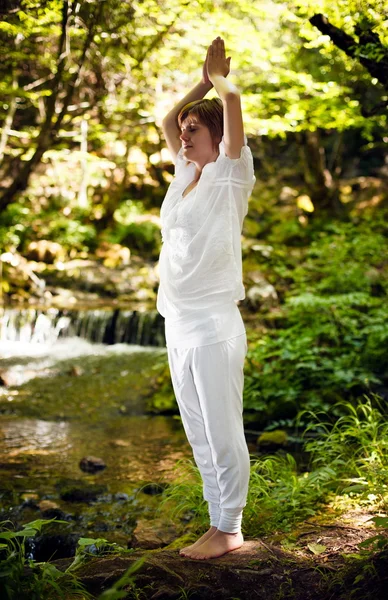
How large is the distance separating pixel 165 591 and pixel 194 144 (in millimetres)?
1895

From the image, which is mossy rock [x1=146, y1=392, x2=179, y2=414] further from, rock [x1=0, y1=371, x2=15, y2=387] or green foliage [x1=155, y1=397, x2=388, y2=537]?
green foliage [x1=155, y1=397, x2=388, y2=537]

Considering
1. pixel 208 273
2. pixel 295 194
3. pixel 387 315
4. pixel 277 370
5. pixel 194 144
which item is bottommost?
pixel 277 370

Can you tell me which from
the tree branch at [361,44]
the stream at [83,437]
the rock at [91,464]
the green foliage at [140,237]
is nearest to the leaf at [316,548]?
the stream at [83,437]

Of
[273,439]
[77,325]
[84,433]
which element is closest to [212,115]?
[273,439]

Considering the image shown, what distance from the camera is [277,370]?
6.57m

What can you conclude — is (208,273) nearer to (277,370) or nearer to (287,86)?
(277,370)

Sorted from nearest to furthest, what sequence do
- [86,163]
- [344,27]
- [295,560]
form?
[295,560] → [344,27] → [86,163]

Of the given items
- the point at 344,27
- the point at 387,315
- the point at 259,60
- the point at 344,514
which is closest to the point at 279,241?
the point at 259,60

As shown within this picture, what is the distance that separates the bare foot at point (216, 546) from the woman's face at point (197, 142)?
1713 millimetres

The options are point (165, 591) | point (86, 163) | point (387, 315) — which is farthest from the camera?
point (86, 163)

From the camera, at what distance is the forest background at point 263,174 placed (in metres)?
5.73

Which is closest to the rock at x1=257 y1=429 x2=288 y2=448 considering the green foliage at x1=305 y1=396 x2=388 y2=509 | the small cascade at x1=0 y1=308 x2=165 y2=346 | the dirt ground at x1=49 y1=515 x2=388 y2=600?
the green foliage at x1=305 y1=396 x2=388 y2=509

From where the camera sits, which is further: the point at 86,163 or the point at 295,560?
the point at 86,163

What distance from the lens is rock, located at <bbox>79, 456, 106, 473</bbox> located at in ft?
16.1
